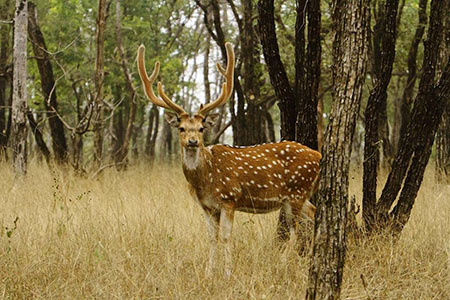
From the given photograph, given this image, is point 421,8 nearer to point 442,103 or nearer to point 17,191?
point 442,103

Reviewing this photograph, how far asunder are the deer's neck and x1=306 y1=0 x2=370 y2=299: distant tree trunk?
7.07 ft

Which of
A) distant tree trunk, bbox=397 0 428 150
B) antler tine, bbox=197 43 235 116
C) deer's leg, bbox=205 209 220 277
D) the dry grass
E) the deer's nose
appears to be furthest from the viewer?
distant tree trunk, bbox=397 0 428 150

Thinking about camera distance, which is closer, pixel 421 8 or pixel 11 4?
pixel 421 8

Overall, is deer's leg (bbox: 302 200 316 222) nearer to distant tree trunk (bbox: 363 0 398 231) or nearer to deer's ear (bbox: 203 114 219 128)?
distant tree trunk (bbox: 363 0 398 231)

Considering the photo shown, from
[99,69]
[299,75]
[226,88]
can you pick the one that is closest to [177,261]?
[226,88]

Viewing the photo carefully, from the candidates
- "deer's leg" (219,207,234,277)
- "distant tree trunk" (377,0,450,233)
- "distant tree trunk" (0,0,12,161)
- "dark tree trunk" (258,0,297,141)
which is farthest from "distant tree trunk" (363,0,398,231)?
"distant tree trunk" (0,0,12,161)

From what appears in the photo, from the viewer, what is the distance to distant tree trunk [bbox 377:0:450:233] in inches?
241

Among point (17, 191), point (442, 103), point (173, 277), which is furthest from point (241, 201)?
point (17, 191)

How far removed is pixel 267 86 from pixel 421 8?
4.38m

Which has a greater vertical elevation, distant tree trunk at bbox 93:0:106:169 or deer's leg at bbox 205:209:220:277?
distant tree trunk at bbox 93:0:106:169

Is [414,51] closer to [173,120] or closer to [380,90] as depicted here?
[380,90]

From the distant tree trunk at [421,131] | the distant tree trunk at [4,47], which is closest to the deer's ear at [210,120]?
the distant tree trunk at [421,131]

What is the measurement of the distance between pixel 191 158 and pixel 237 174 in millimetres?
492

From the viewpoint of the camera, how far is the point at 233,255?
18.2 ft
